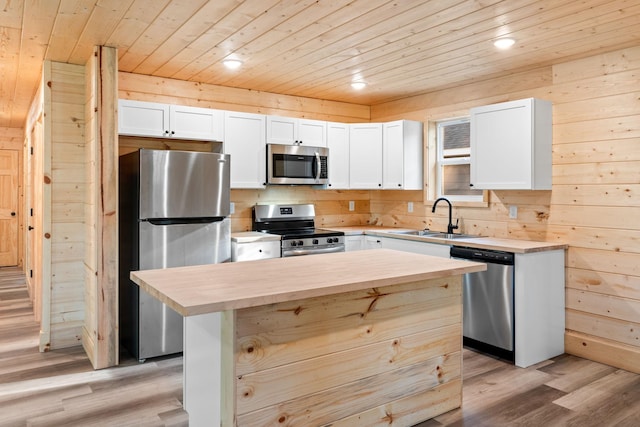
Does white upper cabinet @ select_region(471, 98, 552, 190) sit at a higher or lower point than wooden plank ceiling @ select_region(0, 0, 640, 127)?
lower

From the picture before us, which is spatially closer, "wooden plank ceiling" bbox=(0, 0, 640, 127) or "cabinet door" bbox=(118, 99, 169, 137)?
"wooden plank ceiling" bbox=(0, 0, 640, 127)

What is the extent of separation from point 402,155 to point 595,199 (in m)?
1.93

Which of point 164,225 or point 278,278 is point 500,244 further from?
point 164,225

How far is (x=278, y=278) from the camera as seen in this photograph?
2275 mm

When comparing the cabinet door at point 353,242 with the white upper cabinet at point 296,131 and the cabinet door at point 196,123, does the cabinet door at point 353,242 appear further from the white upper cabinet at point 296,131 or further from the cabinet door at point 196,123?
the cabinet door at point 196,123

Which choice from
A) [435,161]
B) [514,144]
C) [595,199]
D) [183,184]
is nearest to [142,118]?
[183,184]

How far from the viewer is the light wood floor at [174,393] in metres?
2.73

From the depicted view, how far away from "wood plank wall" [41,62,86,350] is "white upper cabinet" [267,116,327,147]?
5.58 feet

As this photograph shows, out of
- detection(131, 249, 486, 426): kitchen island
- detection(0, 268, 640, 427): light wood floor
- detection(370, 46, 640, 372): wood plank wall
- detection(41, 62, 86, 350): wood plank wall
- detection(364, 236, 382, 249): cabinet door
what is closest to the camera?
detection(131, 249, 486, 426): kitchen island

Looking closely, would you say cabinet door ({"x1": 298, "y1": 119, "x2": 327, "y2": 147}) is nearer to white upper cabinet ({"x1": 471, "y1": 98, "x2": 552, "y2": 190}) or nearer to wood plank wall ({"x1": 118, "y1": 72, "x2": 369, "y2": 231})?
wood plank wall ({"x1": 118, "y1": 72, "x2": 369, "y2": 231})

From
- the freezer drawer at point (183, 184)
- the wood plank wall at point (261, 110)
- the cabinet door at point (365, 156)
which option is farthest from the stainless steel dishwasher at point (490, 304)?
the freezer drawer at point (183, 184)

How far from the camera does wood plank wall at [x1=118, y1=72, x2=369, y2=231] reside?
4.31m

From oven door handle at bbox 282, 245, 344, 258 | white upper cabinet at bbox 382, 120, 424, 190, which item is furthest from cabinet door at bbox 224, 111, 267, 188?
white upper cabinet at bbox 382, 120, 424, 190

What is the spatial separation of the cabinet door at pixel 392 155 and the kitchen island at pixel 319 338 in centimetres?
233
